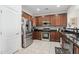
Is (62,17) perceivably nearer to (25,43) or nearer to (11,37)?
(25,43)

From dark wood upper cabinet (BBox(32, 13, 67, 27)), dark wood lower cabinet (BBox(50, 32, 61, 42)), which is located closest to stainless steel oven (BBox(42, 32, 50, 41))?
dark wood lower cabinet (BBox(50, 32, 61, 42))

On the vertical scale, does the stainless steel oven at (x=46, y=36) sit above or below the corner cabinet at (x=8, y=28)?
below

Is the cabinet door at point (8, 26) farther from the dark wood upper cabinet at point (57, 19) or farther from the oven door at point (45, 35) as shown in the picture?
the dark wood upper cabinet at point (57, 19)

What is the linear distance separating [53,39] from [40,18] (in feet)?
7.13

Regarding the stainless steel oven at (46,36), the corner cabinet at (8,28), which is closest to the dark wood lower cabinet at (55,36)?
the stainless steel oven at (46,36)

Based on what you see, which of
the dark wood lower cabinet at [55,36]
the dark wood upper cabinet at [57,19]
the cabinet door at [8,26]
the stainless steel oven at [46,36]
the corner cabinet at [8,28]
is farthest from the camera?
the dark wood upper cabinet at [57,19]

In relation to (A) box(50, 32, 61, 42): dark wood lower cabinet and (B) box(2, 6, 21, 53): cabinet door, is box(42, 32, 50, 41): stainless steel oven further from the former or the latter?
(B) box(2, 6, 21, 53): cabinet door

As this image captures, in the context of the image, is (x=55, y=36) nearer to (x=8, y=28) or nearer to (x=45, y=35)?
(x=45, y=35)

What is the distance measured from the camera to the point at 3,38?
3.68 m

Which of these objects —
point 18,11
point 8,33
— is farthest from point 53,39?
point 8,33

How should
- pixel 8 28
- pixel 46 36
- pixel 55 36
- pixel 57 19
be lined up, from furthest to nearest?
pixel 57 19 < pixel 46 36 < pixel 55 36 < pixel 8 28

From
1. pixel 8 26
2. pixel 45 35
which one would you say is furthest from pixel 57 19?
pixel 8 26

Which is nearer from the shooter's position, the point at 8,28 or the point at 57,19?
the point at 8,28

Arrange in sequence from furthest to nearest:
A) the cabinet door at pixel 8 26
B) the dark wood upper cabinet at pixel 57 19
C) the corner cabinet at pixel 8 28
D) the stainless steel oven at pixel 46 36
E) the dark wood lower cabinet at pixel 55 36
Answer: the dark wood upper cabinet at pixel 57 19, the stainless steel oven at pixel 46 36, the dark wood lower cabinet at pixel 55 36, the cabinet door at pixel 8 26, the corner cabinet at pixel 8 28
